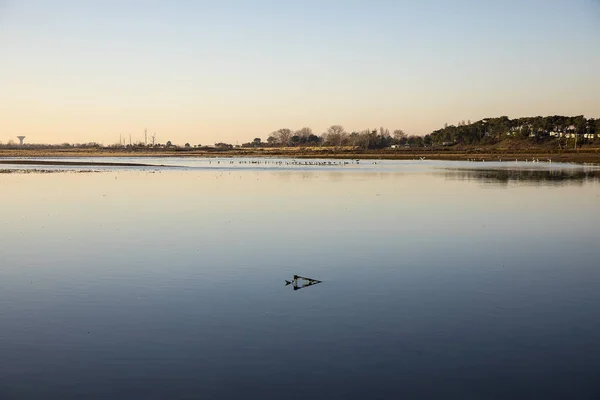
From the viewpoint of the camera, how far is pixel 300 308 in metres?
14.9

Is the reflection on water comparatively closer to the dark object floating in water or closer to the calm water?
the calm water

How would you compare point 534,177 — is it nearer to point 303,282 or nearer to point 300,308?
point 303,282

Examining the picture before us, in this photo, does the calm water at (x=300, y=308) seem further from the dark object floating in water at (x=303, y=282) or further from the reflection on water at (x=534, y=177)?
the reflection on water at (x=534, y=177)

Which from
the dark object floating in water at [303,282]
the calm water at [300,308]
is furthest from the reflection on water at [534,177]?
the dark object floating in water at [303,282]

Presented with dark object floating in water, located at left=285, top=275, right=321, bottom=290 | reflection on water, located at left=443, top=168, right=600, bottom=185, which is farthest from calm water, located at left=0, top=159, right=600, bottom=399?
reflection on water, located at left=443, top=168, right=600, bottom=185

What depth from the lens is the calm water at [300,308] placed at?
1069 cm

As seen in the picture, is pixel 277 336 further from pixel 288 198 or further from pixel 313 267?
pixel 288 198

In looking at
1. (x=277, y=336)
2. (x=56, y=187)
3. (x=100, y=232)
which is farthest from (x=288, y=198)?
(x=277, y=336)

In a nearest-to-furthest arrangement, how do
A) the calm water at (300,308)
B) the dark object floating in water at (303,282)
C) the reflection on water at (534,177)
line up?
the calm water at (300,308) → the dark object floating in water at (303,282) → the reflection on water at (534,177)

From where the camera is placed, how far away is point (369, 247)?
23375mm

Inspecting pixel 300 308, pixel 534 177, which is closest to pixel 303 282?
pixel 300 308

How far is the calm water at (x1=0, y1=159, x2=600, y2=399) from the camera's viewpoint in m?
10.7

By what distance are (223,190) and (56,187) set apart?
48.3 ft

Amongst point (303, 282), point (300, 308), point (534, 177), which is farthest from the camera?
point (534, 177)
